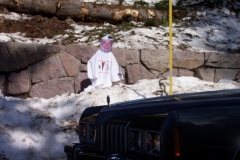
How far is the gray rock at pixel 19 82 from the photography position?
30.3ft

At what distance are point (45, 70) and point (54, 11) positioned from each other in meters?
2.43

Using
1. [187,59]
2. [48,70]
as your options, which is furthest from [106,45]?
[187,59]

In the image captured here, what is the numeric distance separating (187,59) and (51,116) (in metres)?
3.15

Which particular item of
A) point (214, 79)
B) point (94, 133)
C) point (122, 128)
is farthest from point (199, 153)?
point (214, 79)

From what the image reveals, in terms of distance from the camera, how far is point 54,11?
11312mm

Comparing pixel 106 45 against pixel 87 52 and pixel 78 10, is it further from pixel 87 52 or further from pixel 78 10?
pixel 78 10

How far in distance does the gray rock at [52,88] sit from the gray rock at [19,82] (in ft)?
0.51

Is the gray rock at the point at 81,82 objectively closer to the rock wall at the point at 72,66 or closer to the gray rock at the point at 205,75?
the rock wall at the point at 72,66

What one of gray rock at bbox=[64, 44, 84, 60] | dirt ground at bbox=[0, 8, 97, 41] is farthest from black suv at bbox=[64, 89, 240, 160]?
dirt ground at bbox=[0, 8, 97, 41]

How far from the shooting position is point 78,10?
1141 centimetres

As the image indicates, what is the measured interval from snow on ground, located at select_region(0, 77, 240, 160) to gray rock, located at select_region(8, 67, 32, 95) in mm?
558

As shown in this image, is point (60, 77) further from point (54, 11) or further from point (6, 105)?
point (54, 11)

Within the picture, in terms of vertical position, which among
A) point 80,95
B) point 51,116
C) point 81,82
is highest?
point 81,82

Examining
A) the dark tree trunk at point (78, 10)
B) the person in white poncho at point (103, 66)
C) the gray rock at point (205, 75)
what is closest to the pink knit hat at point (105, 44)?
the person in white poncho at point (103, 66)
